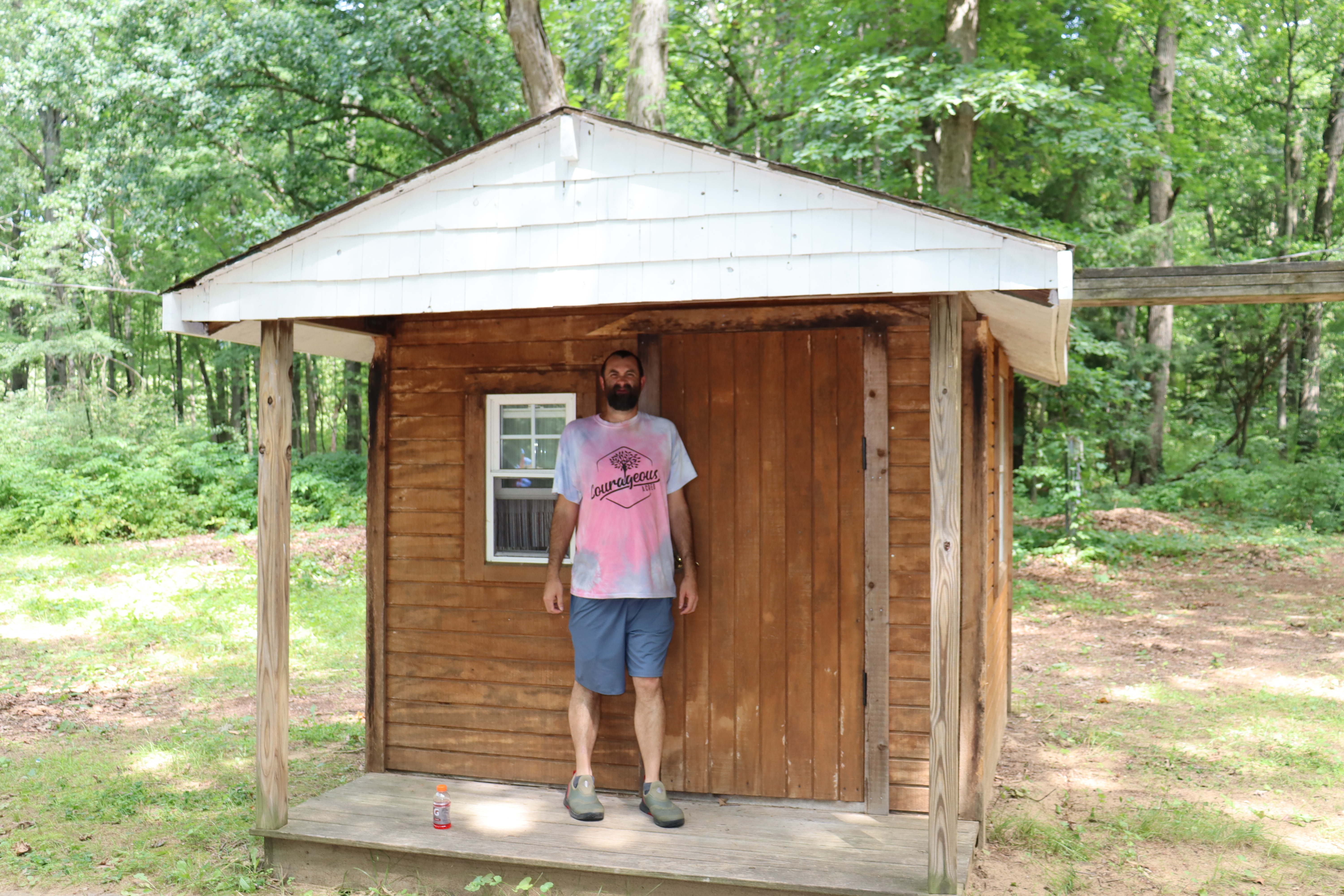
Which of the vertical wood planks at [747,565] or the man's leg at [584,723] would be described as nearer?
the man's leg at [584,723]

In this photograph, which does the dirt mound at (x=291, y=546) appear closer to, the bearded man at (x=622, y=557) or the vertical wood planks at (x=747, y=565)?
the bearded man at (x=622, y=557)

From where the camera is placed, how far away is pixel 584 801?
450cm

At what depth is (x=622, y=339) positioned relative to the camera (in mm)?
4969

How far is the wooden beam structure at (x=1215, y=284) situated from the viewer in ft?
18.6

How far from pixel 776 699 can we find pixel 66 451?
1599 centimetres

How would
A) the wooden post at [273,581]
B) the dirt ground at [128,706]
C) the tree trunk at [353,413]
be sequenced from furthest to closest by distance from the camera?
the tree trunk at [353,413], the dirt ground at [128,706], the wooden post at [273,581]

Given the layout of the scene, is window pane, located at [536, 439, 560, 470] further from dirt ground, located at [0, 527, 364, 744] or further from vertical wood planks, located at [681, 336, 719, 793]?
dirt ground, located at [0, 527, 364, 744]

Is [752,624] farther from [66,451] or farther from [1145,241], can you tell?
[66,451]

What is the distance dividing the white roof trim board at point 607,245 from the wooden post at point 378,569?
1.04 metres

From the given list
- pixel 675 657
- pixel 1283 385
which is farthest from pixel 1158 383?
pixel 675 657

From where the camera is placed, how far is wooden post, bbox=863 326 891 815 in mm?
4562

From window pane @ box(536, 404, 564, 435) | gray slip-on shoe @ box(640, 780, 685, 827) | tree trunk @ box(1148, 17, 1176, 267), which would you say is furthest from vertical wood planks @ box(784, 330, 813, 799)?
tree trunk @ box(1148, 17, 1176, 267)

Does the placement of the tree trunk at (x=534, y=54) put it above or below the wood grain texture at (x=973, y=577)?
above

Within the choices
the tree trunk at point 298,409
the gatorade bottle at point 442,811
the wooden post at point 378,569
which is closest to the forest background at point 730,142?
the tree trunk at point 298,409
